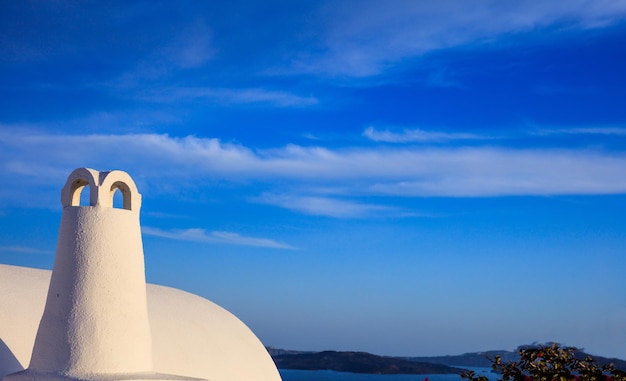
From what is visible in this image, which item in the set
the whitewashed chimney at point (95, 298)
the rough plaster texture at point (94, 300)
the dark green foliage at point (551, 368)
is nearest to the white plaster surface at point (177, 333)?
the rough plaster texture at point (94, 300)

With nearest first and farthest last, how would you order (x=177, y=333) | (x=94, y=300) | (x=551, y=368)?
(x=94, y=300), (x=551, y=368), (x=177, y=333)

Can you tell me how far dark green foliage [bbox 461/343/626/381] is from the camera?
12.4m

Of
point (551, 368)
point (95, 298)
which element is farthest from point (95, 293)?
→ point (551, 368)

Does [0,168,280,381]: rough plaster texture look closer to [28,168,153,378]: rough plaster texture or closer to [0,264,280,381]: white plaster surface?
[28,168,153,378]: rough plaster texture

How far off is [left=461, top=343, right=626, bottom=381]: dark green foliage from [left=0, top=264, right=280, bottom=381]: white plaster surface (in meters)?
6.44

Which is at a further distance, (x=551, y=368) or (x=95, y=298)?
(x=551, y=368)

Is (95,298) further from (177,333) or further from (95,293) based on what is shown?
(177,333)

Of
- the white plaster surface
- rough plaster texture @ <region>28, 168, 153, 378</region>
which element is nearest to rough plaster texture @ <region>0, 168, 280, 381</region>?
rough plaster texture @ <region>28, 168, 153, 378</region>

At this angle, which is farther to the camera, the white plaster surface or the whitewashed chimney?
the white plaster surface

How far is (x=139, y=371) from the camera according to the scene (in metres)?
11.0

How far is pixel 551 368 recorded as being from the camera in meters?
12.7

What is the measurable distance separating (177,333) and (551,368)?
823cm

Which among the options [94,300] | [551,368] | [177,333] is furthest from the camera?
[177,333]

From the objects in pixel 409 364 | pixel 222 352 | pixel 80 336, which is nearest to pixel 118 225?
pixel 80 336
